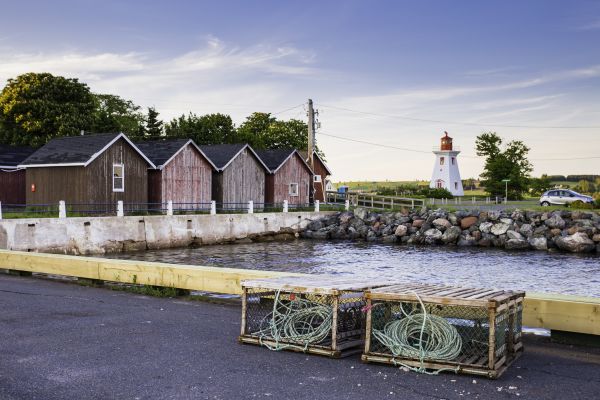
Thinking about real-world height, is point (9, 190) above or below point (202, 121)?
below

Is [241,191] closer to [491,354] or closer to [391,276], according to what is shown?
[391,276]

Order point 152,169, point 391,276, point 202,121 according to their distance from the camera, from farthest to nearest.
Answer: point 202,121 → point 152,169 → point 391,276

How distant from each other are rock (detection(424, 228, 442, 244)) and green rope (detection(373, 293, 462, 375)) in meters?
35.9

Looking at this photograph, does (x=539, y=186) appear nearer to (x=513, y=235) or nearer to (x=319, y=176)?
(x=319, y=176)

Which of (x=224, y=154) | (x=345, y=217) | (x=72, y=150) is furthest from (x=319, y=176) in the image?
(x=72, y=150)

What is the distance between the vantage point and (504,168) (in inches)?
3332

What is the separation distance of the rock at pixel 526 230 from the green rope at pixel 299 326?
35.3 meters

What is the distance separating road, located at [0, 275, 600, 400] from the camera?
21.2 ft

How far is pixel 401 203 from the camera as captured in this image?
64.6 metres

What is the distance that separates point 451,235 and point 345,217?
1011 centimetres

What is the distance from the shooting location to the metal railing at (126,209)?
33.6 metres

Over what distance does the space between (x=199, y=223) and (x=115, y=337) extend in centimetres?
3062

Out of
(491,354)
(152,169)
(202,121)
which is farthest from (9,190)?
(491,354)

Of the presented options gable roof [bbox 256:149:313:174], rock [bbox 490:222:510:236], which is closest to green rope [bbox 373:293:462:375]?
rock [bbox 490:222:510:236]
